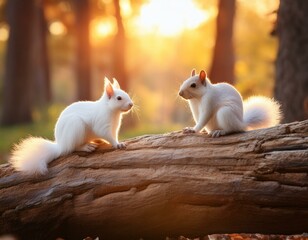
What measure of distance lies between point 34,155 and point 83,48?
1395 centimetres

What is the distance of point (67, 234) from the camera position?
16.1ft

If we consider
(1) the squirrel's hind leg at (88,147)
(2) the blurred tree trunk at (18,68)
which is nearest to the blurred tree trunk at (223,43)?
(2) the blurred tree trunk at (18,68)

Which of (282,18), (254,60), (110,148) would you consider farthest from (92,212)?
(254,60)

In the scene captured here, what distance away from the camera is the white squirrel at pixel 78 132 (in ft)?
16.7

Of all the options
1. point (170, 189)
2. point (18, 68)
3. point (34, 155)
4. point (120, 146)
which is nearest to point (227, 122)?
point (170, 189)

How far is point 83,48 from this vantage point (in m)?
18.6

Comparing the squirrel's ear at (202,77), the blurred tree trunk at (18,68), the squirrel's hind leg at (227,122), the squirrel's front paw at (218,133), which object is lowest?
the squirrel's front paw at (218,133)

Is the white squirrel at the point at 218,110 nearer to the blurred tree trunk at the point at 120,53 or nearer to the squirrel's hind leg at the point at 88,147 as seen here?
the squirrel's hind leg at the point at 88,147

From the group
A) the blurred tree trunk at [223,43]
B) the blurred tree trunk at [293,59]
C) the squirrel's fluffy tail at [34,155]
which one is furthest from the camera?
the blurred tree trunk at [223,43]

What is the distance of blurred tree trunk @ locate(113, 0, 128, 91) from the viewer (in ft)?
58.7

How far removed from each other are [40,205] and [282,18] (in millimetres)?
5300

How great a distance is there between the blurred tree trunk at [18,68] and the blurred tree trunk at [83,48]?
207 centimetres

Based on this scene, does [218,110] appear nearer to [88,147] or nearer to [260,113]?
[260,113]

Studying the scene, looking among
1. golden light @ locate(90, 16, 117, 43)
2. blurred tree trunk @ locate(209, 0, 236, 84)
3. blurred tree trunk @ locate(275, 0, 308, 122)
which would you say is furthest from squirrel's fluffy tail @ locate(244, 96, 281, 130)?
golden light @ locate(90, 16, 117, 43)
